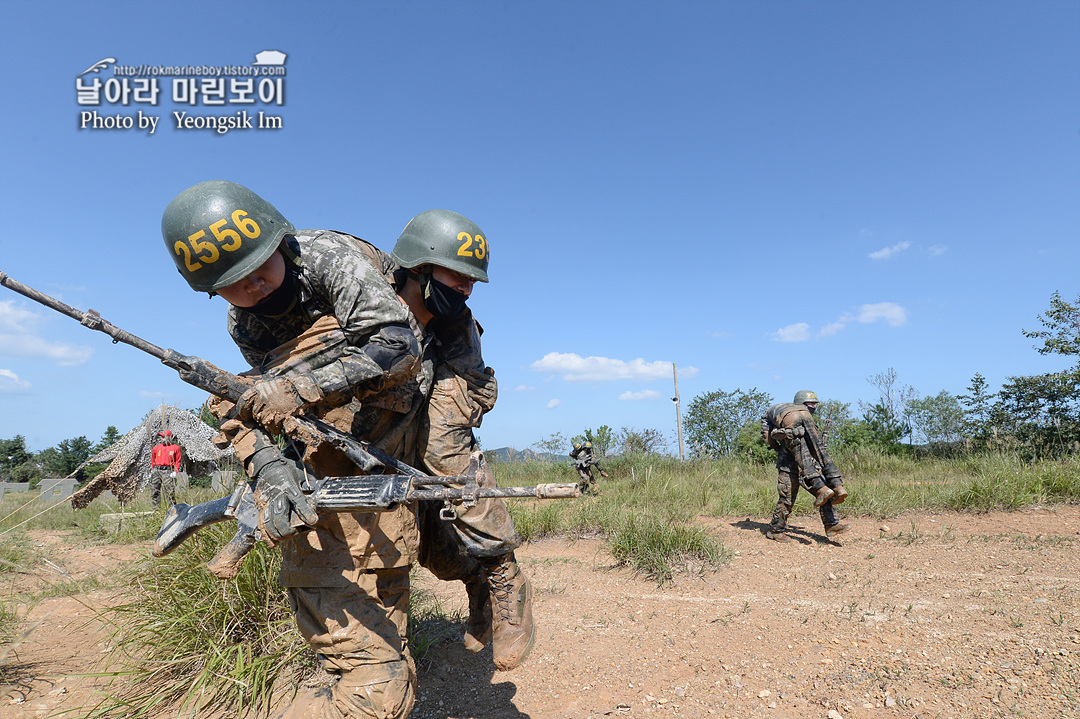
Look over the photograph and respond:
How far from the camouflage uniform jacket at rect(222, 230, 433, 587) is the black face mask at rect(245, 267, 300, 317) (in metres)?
0.03

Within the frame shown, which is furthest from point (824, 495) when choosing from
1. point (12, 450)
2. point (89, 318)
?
point (12, 450)

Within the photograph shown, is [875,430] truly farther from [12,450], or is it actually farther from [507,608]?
[12,450]

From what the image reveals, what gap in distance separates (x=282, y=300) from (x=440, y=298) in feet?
2.33

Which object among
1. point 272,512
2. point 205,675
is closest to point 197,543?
point 205,675

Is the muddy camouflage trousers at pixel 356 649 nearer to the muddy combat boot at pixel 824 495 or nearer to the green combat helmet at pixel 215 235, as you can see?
the green combat helmet at pixel 215 235

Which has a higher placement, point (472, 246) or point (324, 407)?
point (472, 246)

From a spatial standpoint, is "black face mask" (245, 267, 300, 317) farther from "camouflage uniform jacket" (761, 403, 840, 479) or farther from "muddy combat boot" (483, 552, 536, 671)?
"camouflage uniform jacket" (761, 403, 840, 479)

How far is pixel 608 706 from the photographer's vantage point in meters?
2.63

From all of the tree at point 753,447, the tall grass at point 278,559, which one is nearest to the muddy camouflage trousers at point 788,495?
the tall grass at point 278,559

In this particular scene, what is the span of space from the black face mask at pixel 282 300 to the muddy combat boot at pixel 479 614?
5.85 ft

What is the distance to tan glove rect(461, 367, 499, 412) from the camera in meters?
2.86

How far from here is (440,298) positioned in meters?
2.65

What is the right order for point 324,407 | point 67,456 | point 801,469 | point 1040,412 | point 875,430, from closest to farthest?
1. point 324,407
2. point 801,469
3. point 1040,412
4. point 875,430
5. point 67,456

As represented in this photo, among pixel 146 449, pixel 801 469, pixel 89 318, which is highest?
pixel 89 318
